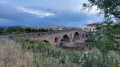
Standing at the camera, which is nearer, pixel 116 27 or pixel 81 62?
pixel 116 27

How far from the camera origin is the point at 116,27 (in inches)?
108

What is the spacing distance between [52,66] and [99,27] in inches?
67.3

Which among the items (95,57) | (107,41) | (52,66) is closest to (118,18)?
(107,41)

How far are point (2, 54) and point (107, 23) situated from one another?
3022 mm

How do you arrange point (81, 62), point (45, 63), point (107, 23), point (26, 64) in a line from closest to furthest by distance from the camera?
1. point (26, 64)
2. point (45, 63)
3. point (107, 23)
4. point (81, 62)

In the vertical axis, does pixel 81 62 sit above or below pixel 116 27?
below

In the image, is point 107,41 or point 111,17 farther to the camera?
point 111,17

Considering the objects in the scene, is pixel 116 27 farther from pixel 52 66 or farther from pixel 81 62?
pixel 52 66

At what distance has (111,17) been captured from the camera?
3.02 metres

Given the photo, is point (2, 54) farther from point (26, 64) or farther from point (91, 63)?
point (91, 63)

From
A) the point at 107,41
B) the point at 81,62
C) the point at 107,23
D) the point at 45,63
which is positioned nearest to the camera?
the point at 45,63

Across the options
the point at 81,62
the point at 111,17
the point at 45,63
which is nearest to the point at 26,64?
the point at 45,63

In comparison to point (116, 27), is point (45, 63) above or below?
below

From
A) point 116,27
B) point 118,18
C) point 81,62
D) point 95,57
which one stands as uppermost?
point 118,18
